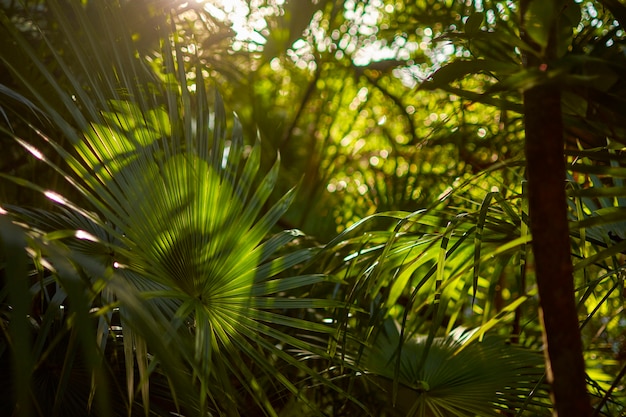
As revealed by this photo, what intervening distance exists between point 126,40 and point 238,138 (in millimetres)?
242

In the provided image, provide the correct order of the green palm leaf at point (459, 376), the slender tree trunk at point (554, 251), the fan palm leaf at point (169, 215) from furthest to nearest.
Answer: the green palm leaf at point (459, 376) < the fan palm leaf at point (169, 215) < the slender tree trunk at point (554, 251)

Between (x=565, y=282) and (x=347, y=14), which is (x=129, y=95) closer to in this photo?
(x=565, y=282)

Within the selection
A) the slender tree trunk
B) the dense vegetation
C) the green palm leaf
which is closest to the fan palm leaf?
the dense vegetation

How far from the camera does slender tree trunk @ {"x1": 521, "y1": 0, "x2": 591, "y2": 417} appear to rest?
52 centimetres

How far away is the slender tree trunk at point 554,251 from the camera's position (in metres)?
0.52

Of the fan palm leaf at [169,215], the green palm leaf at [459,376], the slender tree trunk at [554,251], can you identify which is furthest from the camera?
the green palm leaf at [459,376]

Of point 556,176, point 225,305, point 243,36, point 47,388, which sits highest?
point 243,36

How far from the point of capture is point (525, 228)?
2.63ft

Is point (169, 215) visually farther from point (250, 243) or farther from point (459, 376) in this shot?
point (459, 376)

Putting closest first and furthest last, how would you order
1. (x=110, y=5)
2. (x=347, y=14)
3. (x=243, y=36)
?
1. (x=110, y=5)
2. (x=243, y=36)
3. (x=347, y=14)

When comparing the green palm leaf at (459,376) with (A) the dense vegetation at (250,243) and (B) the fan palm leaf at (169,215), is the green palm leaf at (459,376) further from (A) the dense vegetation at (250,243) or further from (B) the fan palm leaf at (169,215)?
(B) the fan palm leaf at (169,215)

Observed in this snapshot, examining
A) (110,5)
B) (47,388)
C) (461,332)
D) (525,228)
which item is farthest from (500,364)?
(110,5)

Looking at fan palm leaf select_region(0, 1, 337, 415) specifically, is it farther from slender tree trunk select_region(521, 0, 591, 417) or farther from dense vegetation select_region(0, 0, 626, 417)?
slender tree trunk select_region(521, 0, 591, 417)

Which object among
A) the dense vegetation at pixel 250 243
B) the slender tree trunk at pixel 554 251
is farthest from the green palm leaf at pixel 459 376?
the slender tree trunk at pixel 554 251
